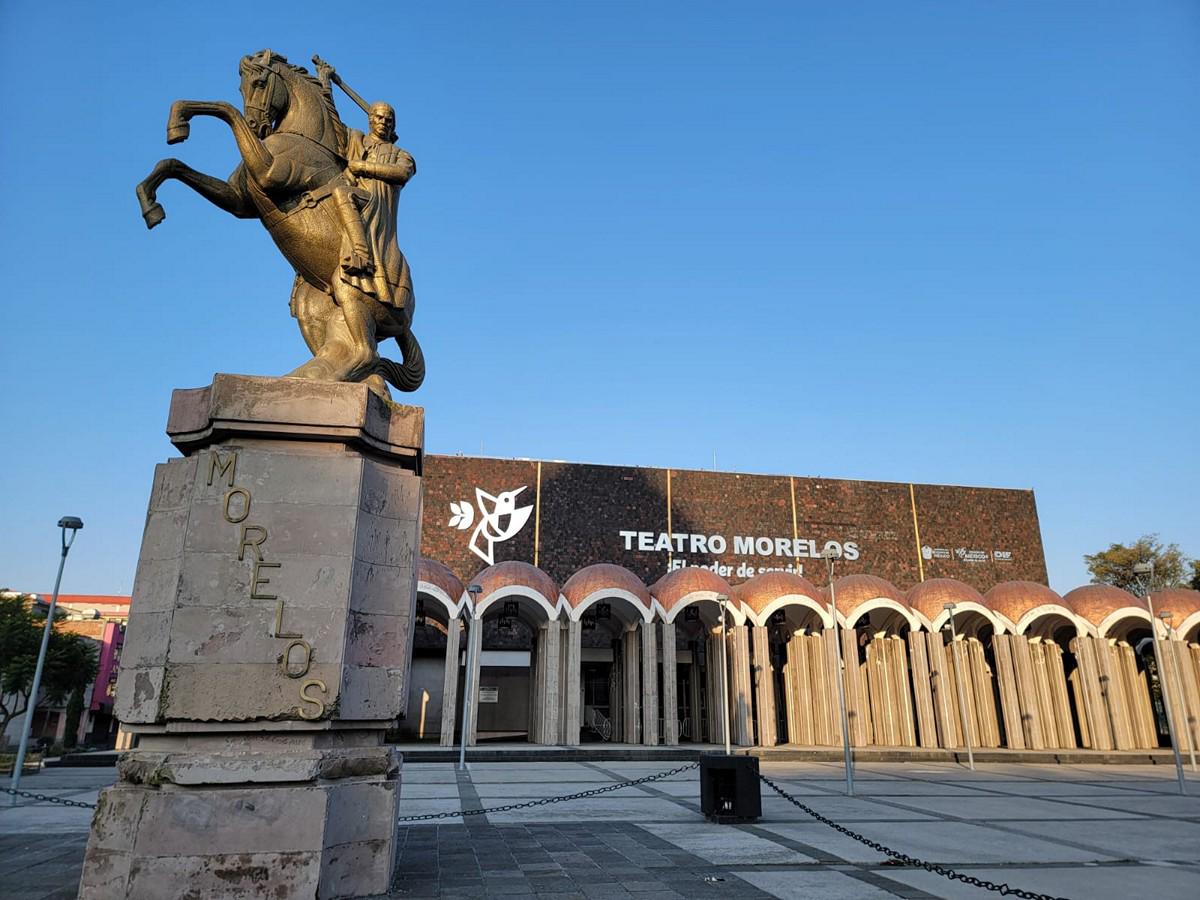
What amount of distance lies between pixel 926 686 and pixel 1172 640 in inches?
350

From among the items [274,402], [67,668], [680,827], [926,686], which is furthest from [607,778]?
[67,668]

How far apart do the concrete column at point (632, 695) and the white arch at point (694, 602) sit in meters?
2.12

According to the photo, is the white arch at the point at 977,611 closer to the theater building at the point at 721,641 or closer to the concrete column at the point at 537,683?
the theater building at the point at 721,641

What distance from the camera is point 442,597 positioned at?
26016mm

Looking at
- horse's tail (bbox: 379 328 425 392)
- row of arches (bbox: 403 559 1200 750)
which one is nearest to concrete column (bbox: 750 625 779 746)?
row of arches (bbox: 403 559 1200 750)

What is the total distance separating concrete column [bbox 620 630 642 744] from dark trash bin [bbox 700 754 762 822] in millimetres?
18536

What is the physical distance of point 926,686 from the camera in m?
28.0

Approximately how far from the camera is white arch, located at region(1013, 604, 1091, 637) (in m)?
28.5

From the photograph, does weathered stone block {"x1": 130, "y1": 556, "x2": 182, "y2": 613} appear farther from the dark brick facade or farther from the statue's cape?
the dark brick facade

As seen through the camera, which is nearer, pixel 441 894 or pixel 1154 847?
pixel 441 894

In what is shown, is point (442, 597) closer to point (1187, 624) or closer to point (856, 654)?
point (856, 654)

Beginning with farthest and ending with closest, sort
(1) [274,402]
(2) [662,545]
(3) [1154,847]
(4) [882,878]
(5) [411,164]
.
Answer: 1. (2) [662,545]
2. (3) [1154,847]
3. (5) [411,164]
4. (4) [882,878]
5. (1) [274,402]

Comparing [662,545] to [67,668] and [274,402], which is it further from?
[274,402]

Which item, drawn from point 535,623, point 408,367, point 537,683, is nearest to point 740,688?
point 537,683
